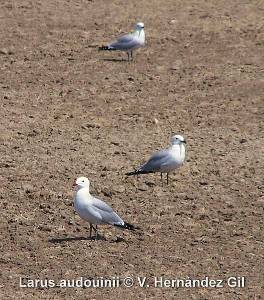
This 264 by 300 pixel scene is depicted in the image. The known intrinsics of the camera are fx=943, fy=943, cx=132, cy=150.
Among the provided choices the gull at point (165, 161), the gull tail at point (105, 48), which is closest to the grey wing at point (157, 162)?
the gull at point (165, 161)

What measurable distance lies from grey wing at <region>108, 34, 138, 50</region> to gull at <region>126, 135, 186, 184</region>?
5.98 metres

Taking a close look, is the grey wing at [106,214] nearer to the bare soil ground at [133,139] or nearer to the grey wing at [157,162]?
the bare soil ground at [133,139]

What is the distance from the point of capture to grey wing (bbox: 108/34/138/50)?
18.2 metres

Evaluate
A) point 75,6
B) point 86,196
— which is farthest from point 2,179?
point 75,6

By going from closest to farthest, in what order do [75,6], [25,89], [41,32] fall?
1. [25,89]
2. [41,32]
3. [75,6]

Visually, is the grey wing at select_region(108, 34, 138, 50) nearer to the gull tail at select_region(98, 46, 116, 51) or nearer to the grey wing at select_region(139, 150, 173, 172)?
the gull tail at select_region(98, 46, 116, 51)

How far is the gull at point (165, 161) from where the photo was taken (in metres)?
12.3

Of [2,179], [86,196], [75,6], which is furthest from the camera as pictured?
[75,6]

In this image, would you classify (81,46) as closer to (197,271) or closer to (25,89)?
(25,89)

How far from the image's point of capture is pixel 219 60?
60.2 feet

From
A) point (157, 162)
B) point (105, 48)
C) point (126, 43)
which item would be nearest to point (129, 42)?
point (126, 43)

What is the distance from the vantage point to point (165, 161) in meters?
12.3

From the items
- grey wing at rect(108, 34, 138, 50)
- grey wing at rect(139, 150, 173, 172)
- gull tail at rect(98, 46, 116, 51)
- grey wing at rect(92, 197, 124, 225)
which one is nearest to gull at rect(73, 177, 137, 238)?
grey wing at rect(92, 197, 124, 225)

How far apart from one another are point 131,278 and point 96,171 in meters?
3.29
